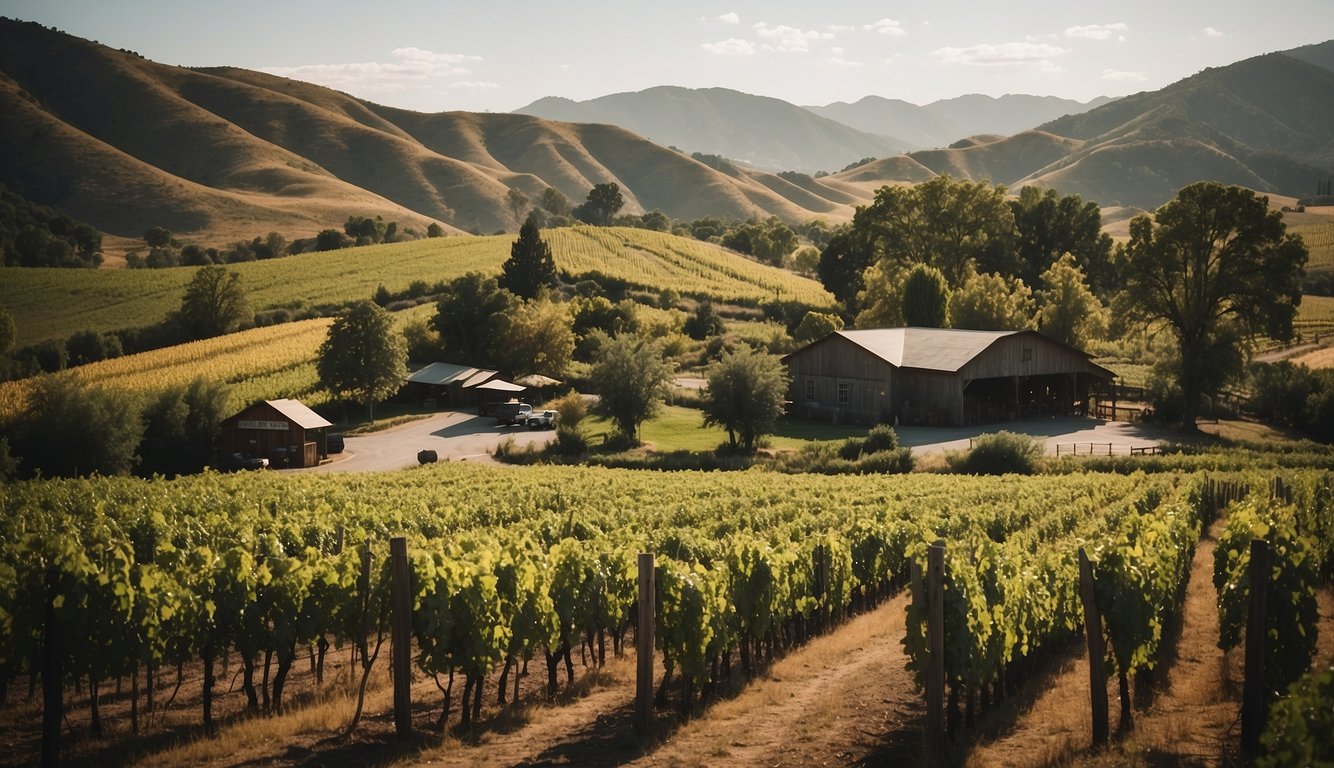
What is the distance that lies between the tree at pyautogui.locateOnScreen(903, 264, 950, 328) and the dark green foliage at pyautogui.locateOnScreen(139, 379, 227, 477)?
4593 cm

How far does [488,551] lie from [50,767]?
5.31m

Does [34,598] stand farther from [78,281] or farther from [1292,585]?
[78,281]

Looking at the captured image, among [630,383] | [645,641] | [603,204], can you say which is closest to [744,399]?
[630,383]

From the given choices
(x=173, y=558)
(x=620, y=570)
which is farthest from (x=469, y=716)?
(x=173, y=558)

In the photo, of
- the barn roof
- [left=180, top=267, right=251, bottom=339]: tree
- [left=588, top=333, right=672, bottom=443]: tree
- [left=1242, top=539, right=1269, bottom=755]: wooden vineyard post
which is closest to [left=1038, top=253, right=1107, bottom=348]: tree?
the barn roof

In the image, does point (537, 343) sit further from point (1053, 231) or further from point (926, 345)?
point (1053, 231)

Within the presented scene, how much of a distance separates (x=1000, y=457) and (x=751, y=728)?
31981 mm

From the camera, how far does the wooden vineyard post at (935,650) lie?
1109cm

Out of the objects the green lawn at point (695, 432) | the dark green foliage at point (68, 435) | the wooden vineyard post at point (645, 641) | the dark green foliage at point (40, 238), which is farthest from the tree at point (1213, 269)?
the dark green foliage at point (40, 238)

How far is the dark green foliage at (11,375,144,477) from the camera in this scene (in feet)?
151

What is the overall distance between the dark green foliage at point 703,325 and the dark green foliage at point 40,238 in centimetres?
7367

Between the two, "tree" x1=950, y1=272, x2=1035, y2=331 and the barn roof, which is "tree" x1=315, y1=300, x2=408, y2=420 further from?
"tree" x1=950, y1=272, x2=1035, y2=331

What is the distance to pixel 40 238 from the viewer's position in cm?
11619

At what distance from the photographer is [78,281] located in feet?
321
